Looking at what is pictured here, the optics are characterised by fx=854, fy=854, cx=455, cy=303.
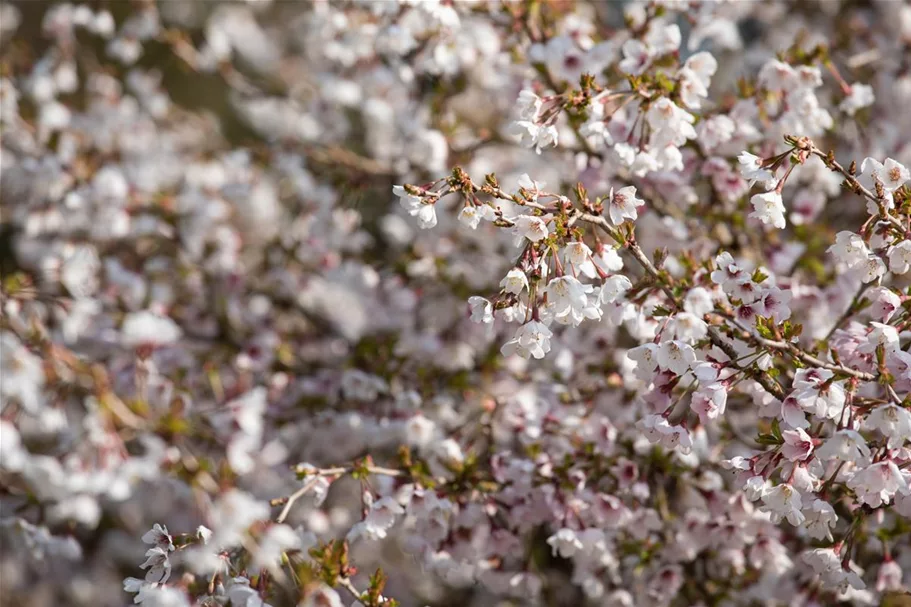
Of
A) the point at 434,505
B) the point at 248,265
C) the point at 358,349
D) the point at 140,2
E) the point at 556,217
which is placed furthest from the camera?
the point at 248,265

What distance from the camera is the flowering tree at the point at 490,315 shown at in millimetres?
2115

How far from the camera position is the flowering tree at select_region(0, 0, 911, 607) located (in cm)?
212

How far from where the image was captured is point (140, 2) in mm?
4172

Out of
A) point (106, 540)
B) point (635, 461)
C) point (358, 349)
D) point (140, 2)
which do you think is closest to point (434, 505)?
point (635, 461)

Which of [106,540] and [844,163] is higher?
[844,163]

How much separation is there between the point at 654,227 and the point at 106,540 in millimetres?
4044

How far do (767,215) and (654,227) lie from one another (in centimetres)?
Answer: 91

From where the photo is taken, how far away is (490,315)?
2119mm

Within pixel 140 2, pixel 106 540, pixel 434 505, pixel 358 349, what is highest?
pixel 140 2

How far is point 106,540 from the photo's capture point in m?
5.30

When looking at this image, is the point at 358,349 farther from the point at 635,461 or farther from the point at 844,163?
the point at 844,163

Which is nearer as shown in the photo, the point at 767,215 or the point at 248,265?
the point at 767,215

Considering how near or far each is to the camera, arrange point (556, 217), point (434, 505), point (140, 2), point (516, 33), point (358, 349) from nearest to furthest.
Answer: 1. point (556, 217)
2. point (434, 505)
3. point (516, 33)
4. point (358, 349)
5. point (140, 2)

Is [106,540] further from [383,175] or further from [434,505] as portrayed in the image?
[434,505]
